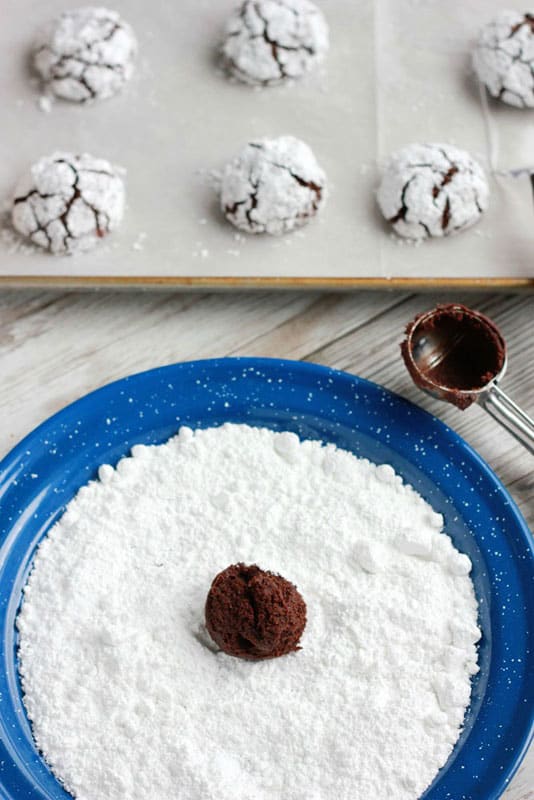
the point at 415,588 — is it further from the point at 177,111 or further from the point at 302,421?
the point at 177,111

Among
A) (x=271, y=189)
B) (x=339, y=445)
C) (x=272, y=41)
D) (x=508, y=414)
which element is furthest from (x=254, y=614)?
(x=272, y=41)

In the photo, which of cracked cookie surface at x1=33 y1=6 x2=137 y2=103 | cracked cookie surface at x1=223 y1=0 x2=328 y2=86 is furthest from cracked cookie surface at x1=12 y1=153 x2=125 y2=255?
cracked cookie surface at x1=223 y1=0 x2=328 y2=86

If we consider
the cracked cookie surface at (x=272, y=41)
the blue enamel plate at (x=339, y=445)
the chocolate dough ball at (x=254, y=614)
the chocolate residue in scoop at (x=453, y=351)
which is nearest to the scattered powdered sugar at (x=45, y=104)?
the cracked cookie surface at (x=272, y=41)

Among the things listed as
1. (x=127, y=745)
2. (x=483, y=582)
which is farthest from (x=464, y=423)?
(x=127, y=745)

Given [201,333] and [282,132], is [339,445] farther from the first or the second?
[282,132]

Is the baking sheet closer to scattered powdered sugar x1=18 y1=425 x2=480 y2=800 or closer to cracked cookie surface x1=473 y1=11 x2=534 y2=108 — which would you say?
cracked cookie surface x1=473 y1=11 x2=534 y2=108

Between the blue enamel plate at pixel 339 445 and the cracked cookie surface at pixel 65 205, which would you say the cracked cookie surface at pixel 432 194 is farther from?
the cracked cookie surface at pixel 65 205
